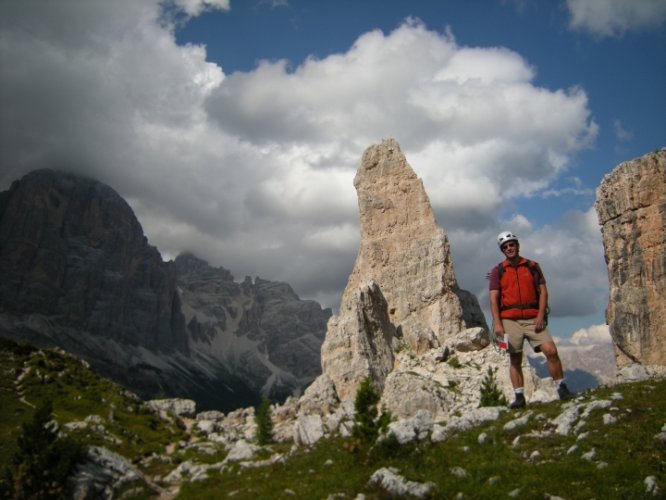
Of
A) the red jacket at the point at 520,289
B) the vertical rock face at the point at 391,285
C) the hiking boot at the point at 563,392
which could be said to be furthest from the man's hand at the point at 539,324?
the vertical rock face at the point at 391,285

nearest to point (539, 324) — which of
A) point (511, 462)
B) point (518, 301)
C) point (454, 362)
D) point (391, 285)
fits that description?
point (518, 301)

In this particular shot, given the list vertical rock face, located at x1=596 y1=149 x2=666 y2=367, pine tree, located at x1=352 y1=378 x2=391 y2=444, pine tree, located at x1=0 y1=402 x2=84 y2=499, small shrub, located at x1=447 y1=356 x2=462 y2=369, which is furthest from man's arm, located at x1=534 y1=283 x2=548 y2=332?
vertical rock face, located at x1=596 y1=149 x2=666 y2=367

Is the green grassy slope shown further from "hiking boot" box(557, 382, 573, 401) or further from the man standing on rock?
the man standing on rock

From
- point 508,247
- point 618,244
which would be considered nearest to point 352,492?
point 508,247

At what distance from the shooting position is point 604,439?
14484 millimetres

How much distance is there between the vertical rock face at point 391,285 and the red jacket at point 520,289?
200 ft

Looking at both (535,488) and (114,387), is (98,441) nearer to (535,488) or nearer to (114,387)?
(114,387)

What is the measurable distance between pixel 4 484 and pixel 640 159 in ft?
343

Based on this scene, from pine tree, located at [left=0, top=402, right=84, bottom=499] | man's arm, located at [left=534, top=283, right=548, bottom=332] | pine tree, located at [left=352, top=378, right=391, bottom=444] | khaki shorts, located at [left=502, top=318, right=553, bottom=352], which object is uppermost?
man's arm, located at [left=534, top=283, right=548, bottom=332]

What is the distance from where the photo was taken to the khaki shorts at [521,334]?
18.0 meters

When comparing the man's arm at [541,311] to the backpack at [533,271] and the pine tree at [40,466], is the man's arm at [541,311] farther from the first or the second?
the pine tree at [40,466]

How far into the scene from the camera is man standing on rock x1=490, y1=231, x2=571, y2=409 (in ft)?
59.3

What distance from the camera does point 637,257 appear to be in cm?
9294

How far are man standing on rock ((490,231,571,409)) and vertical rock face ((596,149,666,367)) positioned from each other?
277 ft
